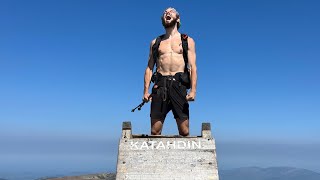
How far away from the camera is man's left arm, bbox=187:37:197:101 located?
1000 centimetres

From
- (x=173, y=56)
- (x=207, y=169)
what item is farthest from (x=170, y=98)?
(x=207, y=169)

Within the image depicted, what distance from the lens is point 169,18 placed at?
10773 millimetres

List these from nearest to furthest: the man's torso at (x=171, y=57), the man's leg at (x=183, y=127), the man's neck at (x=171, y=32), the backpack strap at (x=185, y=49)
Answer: the man's leg at (x=183, y=127)
the man's torso at (x=171, y=57)
the backpack strap at (x=185, y=49)
the man's neck at (x=171, y=32)

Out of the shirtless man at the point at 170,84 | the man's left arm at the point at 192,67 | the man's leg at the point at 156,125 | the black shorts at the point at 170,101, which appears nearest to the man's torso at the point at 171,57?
the shirtless man at the point at 170,84

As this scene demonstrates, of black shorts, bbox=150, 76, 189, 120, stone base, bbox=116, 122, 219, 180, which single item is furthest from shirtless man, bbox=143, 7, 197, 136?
stone base, bbox=116, 122, 219, 180

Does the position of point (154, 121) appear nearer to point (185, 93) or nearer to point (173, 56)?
point (185, 93)

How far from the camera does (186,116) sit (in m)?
9.84

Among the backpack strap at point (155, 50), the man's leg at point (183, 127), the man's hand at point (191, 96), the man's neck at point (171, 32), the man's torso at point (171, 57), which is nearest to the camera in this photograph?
the man's leg at point (183, 127)

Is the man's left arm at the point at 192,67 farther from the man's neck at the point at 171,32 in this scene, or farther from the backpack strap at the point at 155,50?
the backpack strap at the point at 155,50

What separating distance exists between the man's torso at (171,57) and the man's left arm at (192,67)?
241 millimetres

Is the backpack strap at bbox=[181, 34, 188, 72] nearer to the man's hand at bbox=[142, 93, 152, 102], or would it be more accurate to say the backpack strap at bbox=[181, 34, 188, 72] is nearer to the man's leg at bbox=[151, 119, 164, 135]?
the man's hand at bbox=[142, 93, 152, 102]

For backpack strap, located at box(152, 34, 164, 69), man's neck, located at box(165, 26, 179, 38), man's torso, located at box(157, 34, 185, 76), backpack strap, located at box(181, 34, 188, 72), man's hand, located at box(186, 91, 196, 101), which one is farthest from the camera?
man's neck, located at box(165, 26, 179, 38)

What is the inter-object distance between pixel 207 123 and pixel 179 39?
2.99m

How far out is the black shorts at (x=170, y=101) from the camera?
32.2 feet
